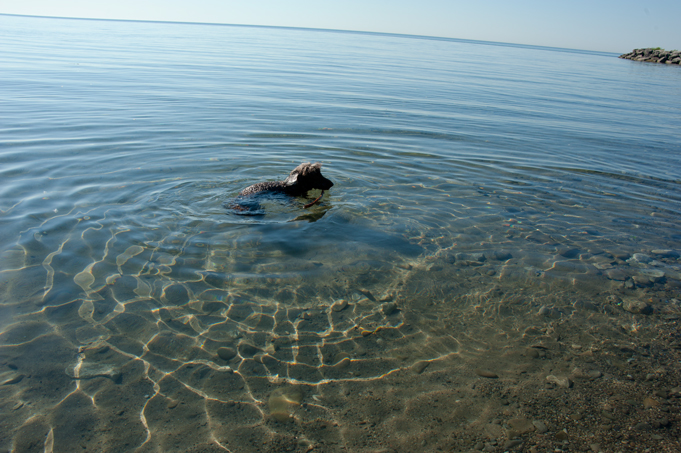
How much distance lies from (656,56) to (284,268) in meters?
89.7

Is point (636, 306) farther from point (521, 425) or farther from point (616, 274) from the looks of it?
point (521, 425)

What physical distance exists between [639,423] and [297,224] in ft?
16.9

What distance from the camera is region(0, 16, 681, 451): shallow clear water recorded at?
3.62 m

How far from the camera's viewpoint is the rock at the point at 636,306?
5000mm

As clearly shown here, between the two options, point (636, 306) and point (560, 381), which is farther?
point (636, 306)

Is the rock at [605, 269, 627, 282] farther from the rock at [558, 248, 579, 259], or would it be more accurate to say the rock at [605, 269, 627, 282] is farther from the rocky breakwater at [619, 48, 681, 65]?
the rocky breakwater at [619, 48, 681, 65]

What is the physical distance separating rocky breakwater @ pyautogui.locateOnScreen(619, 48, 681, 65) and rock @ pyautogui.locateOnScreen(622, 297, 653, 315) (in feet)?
260

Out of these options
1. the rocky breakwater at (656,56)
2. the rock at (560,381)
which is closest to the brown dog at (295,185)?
the rock at (560,381)

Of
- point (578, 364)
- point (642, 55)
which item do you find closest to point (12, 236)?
point (578, 364)

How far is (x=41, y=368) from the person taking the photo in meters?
3.82

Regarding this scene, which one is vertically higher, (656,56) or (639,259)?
(656,56)

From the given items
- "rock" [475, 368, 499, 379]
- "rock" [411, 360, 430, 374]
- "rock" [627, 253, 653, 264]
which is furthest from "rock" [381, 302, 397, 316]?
"rock" [627, 253, 653, 264]

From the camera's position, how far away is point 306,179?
7172 millimetres

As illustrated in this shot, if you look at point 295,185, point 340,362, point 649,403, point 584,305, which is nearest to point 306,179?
point 295,185
